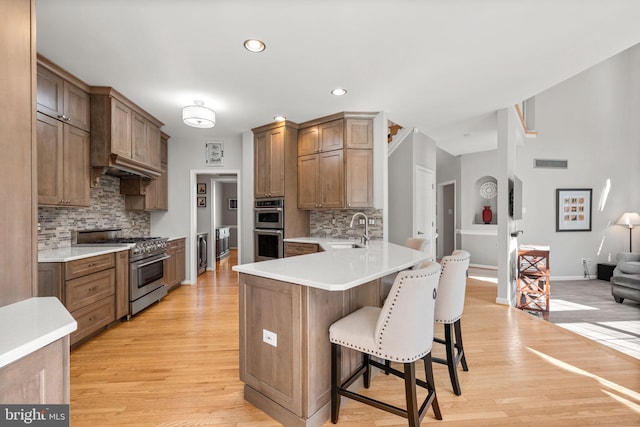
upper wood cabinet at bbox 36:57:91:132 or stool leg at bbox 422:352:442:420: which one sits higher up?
upper wood cabinet at bbox 36:57:91:132

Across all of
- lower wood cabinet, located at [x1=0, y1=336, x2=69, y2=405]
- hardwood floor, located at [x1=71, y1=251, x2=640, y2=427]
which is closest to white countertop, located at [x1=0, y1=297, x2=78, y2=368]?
lower wood cabinet, located at [x1=0, y1=336, x2=69, y2=405]

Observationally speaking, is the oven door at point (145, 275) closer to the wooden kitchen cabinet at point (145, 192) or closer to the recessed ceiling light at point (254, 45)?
the wooden kitchen cabinet at point (145, 192)

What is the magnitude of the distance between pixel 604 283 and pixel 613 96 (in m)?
4.10

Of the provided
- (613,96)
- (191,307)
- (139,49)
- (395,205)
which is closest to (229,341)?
(191,307)

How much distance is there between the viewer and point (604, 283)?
5.96m

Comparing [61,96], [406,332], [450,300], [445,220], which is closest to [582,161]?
[445,220]

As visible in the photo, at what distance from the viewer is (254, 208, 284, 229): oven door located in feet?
14.7

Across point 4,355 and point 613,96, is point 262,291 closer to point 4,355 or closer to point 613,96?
point 4,355

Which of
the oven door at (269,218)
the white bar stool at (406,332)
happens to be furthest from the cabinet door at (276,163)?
the white bar stool at (406,332)

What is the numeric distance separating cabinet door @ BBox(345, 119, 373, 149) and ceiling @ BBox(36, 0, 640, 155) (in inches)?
13.8

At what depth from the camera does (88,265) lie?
2.79 meters

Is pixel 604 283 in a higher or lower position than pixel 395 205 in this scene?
lower

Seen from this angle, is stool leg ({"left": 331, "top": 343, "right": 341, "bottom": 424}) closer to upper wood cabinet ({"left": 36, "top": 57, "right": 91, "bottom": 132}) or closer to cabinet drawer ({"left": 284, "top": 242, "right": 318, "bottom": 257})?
cabinet drawer ({"left": 284, "top": 242, "right": 318, "bottom": 257})

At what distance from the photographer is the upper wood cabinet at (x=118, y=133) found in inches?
128
